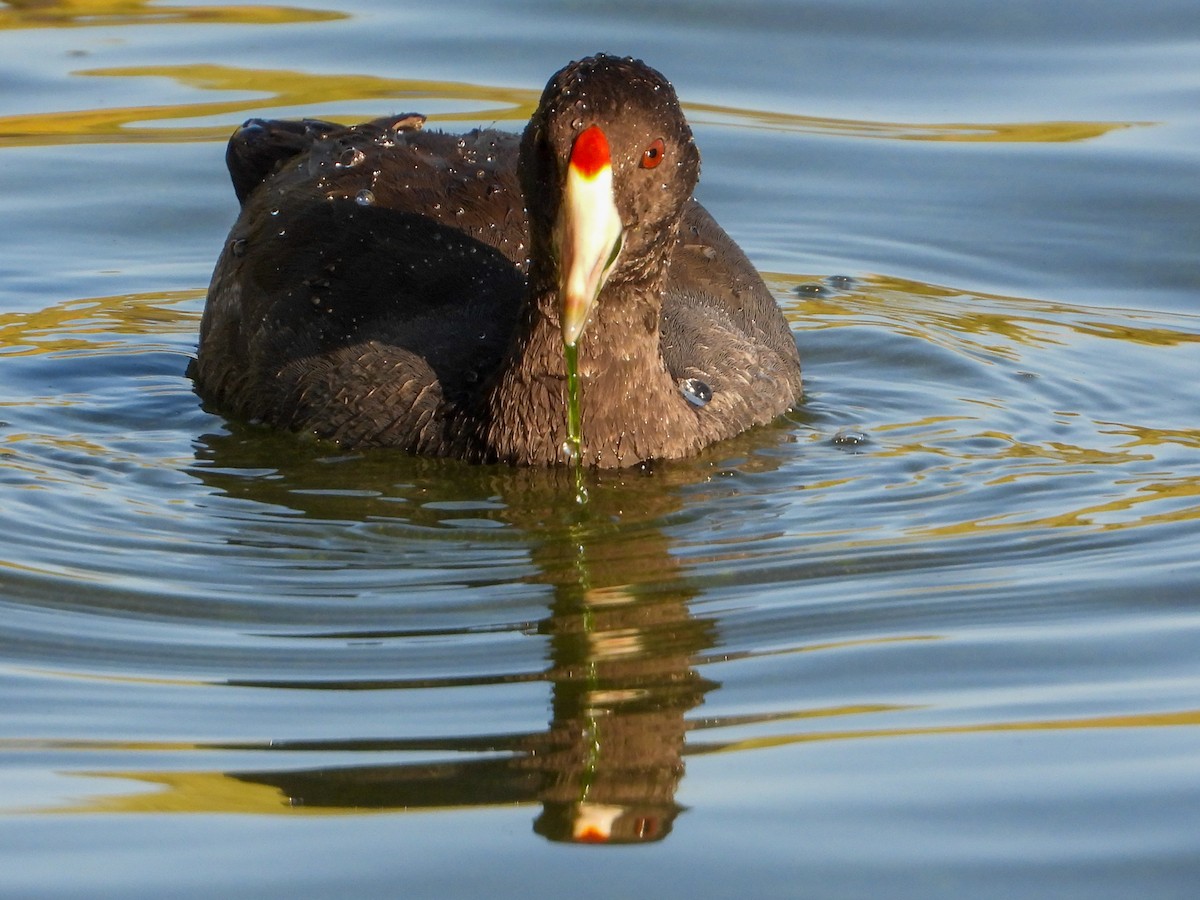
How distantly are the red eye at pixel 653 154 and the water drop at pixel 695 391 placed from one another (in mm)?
856

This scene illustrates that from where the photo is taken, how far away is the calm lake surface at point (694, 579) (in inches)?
132

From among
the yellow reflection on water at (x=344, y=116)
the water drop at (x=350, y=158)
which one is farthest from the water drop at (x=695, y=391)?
the yellow reflection on water at (x=344, y=116)

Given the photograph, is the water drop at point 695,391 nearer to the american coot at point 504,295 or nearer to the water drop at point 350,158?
the american coot at point 504,295

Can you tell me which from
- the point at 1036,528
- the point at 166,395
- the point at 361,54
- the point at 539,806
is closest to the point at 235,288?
the point at 166,395

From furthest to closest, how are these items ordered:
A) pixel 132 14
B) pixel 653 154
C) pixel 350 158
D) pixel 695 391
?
1. pixel 132 14
2. pixel 350 158
3. pixel 695 391
4. pixel 653 154

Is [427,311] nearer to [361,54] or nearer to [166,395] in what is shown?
[166,395]

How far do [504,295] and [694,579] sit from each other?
4.70 feet

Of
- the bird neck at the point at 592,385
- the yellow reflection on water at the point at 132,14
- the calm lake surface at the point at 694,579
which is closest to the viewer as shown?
the calm lake surface at the point at 694,579

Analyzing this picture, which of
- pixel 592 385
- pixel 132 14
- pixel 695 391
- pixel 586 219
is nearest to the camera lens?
pixel 586 219

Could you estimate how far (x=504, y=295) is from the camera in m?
5.77

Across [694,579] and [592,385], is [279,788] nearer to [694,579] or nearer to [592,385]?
[694,579]

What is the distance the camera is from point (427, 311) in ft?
18.8

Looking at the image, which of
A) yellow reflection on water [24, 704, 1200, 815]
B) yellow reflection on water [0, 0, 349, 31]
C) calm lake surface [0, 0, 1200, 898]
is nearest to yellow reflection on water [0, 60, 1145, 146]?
calm lake surface [0, 0, 1200, 898]

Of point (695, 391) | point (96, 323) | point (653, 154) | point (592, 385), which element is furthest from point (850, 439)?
point (96, 323)
